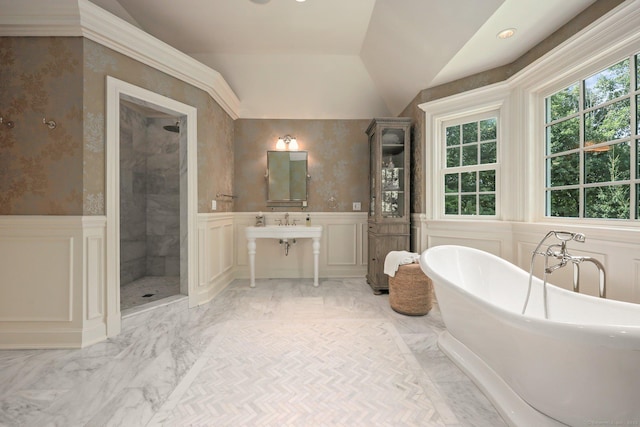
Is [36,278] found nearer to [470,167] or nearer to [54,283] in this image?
[54,283]

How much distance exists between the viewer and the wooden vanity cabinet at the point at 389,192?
333 cm

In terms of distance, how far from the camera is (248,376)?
67.7 inches

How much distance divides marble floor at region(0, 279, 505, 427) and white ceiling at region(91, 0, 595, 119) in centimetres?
255

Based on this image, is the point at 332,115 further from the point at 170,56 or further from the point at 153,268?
the point at 153,268

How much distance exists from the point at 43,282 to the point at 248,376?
69.8 inches

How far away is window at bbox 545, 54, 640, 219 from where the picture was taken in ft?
5.65

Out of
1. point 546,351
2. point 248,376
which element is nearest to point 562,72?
point 546,351

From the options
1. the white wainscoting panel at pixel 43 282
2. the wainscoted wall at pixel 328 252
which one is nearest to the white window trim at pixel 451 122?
the wainscoted wall at pixel 328 252

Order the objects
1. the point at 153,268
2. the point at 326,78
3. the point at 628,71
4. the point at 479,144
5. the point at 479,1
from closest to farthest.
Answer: the point at 628,71 → the point at 479,1 → the point at 479,144 → the point at 326,78 → the point at 153,268

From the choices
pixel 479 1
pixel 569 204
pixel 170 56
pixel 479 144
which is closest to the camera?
pixel 479 1

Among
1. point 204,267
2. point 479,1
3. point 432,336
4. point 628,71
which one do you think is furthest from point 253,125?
point 628,71

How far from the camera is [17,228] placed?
2025 millimetres

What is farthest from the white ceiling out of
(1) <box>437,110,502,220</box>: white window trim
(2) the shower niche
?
(2) the shower niche

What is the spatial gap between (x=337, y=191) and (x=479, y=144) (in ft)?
6.35
